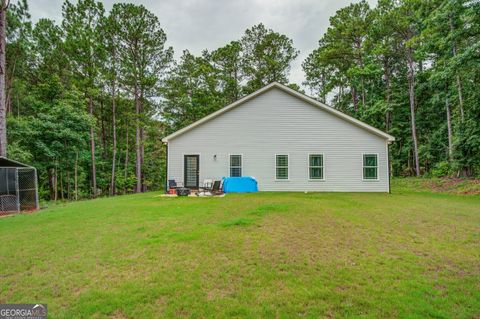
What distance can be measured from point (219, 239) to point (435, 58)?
23.7 metres

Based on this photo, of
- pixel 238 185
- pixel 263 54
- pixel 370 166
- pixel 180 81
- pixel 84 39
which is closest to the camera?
pixel 238 185

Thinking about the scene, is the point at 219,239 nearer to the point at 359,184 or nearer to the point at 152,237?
the point at 152,237

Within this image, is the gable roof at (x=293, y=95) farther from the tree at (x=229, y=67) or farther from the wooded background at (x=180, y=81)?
the tree at (x=229, y=67)

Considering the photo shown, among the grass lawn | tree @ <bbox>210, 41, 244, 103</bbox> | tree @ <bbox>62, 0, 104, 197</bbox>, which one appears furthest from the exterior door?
tree @ <bbox>210, 41, 244, 103</bbox>

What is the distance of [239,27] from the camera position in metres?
24.4

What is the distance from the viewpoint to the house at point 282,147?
1320 cm

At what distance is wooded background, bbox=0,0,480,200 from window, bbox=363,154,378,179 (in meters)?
5.86

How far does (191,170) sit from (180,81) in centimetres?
1369

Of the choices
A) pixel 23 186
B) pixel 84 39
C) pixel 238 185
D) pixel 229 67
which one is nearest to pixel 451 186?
pixel 238 185

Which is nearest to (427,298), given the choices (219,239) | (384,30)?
(219,239)

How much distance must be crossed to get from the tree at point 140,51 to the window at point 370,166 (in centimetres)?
1653

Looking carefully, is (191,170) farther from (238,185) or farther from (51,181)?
(51,181)

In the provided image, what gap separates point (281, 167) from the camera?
532 inches

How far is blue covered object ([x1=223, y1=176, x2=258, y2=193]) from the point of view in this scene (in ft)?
42.8
